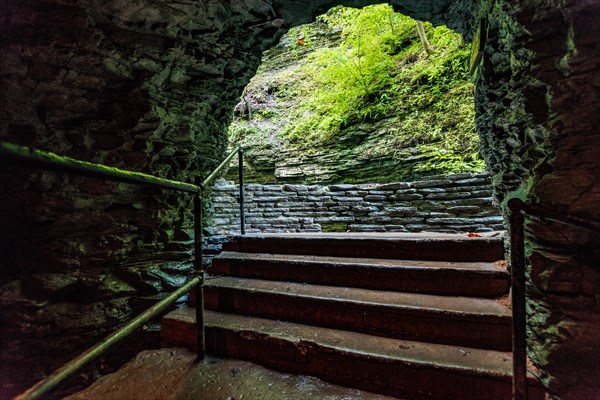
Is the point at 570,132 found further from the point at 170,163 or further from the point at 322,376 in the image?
the point at 170,163

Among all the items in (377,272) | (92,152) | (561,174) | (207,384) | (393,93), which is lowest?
(207,384)

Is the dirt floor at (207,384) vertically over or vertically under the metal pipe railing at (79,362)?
under

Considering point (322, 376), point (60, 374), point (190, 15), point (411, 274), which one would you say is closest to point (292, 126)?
point (190, 15)

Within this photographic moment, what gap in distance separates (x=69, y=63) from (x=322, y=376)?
3.33m

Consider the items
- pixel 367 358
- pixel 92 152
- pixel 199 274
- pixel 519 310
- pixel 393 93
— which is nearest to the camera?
pixel 519 310

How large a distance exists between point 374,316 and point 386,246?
746 mm

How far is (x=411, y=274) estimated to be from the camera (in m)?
1.96

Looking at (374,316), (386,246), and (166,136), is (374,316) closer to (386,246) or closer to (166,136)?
(386,246)

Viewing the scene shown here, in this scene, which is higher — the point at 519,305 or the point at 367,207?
the point at 367,207

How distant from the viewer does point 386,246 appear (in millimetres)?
2299

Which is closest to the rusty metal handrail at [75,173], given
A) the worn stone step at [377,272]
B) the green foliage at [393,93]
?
the worn stone step at [377,272]

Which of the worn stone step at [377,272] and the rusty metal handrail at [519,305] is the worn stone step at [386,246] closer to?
the worn stone step at [377,272]

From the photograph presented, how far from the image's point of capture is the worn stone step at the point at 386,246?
205 centimetres

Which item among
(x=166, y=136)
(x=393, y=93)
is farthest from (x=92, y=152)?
(x=393, y=93)
